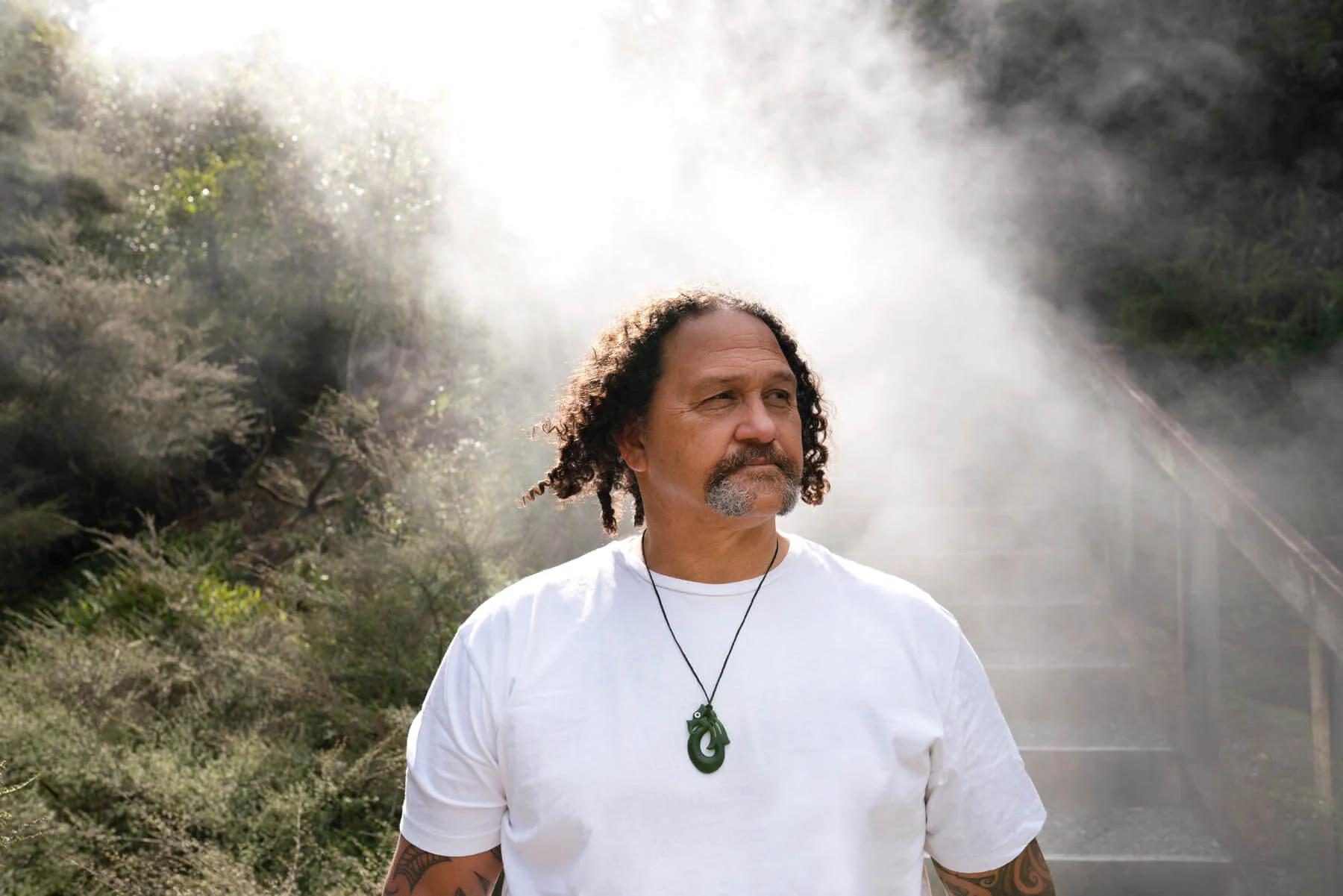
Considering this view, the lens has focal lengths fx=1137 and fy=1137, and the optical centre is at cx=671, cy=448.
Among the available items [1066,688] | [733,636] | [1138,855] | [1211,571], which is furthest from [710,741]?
[1066,688]

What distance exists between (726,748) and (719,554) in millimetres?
281

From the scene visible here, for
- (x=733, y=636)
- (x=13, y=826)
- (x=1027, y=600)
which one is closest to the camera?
(x=733, y=636)

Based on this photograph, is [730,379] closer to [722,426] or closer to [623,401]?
[722,426]

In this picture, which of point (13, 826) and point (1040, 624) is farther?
point (1040, 624)

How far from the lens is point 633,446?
175 cm

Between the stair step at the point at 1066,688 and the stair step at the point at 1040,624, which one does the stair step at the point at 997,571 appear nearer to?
the stair step at the point at 1040,624

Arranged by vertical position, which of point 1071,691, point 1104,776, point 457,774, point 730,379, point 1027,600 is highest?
point 730,379

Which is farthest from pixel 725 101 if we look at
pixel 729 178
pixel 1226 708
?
pixel 1226 708

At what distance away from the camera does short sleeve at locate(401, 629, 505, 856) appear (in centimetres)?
141

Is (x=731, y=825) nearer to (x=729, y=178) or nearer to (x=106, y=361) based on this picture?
(x=729, y=178)

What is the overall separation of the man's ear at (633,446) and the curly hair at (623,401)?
0.01m

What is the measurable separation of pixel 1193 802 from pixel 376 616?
8.68 ft

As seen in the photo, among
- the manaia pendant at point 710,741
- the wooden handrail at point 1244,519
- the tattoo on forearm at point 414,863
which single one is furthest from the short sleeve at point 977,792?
the wooden handrail at point 1244,519

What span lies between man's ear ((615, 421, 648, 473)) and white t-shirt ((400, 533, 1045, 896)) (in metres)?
0.26
